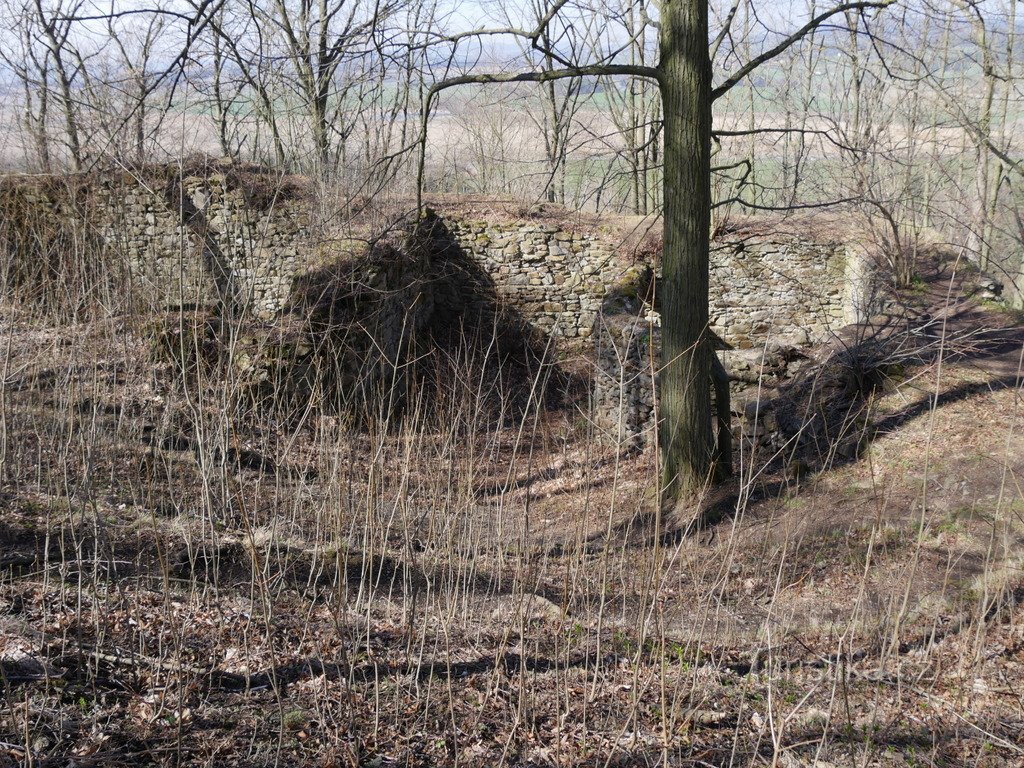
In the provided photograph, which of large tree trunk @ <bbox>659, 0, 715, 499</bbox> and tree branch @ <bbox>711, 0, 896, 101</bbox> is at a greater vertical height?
tree branch @ <bbox>711, 0, 896, 101</bbox>

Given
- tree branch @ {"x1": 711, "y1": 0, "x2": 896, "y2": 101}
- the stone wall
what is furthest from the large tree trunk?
the stone wall

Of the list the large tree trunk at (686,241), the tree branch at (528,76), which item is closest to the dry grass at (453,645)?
the large tree trunk at (686,241)

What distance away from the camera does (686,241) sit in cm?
626

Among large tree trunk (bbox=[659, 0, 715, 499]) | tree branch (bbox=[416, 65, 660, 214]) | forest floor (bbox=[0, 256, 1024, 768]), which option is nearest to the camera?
forest floor (bbox=[0, 256, 1024, 768])

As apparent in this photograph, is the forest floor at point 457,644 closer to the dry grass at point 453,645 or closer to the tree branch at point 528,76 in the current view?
the dry grass at point 453,645

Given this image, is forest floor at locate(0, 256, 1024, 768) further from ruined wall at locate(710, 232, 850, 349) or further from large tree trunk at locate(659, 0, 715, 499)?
ruined wall at locate(710, 232, 850, 349)

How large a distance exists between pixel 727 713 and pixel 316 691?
5.85 ft

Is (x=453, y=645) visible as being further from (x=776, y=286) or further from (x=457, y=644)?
(x=776, y=286)

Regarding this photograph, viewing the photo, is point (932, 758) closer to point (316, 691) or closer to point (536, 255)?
point (316, 691)

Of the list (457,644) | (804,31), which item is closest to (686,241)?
(804,31)

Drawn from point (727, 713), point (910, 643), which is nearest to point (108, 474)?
point (727, 713)

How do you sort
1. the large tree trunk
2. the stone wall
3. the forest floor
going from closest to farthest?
1. the forest floor
2. the large tree trunk
3. the stone wall

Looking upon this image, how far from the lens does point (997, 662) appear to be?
3998 millimetres

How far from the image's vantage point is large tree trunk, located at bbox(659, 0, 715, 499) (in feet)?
19.9
